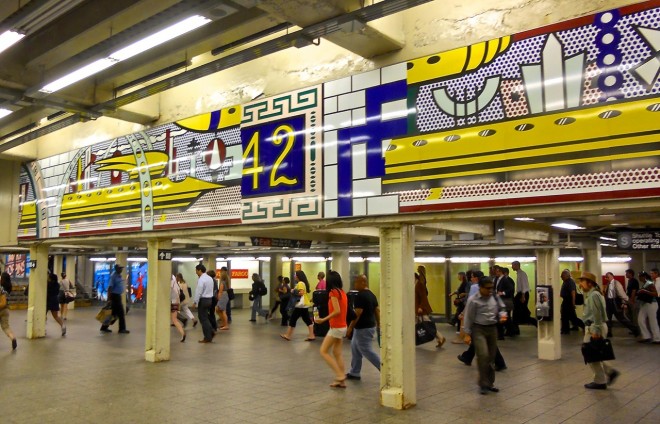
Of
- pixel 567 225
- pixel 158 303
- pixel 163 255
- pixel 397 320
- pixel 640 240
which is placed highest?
pixel 567 225

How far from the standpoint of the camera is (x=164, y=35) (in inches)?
263

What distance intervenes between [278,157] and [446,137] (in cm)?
280

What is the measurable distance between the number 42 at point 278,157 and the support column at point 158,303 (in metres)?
2.81

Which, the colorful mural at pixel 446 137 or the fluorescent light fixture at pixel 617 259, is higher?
the colorful mural at pixel 446 137

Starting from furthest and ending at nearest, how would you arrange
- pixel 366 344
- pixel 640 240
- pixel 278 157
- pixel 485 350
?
pixel 640 240
pixel 278 157
pixel 366 344
pixel 485 350

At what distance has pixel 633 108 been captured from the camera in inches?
209

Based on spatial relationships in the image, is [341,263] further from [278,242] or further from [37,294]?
[37,294]

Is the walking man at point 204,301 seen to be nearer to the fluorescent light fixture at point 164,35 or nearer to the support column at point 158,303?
the support column at point 158,303

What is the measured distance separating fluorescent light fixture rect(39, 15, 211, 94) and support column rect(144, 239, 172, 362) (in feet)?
11.0

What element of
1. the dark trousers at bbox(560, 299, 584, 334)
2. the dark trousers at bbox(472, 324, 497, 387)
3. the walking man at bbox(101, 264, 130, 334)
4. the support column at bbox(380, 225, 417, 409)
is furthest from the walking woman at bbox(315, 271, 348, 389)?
the dark trousers at bbox(560, 299, 584, 334)

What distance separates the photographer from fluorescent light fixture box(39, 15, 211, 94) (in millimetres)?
6397

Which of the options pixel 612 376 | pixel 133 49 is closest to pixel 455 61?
pixel 133 49

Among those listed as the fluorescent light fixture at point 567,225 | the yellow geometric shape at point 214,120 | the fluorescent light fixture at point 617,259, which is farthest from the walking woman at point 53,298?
the fluorescent light fixture at point 617,259

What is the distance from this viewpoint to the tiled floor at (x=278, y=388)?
A: 6.51m
